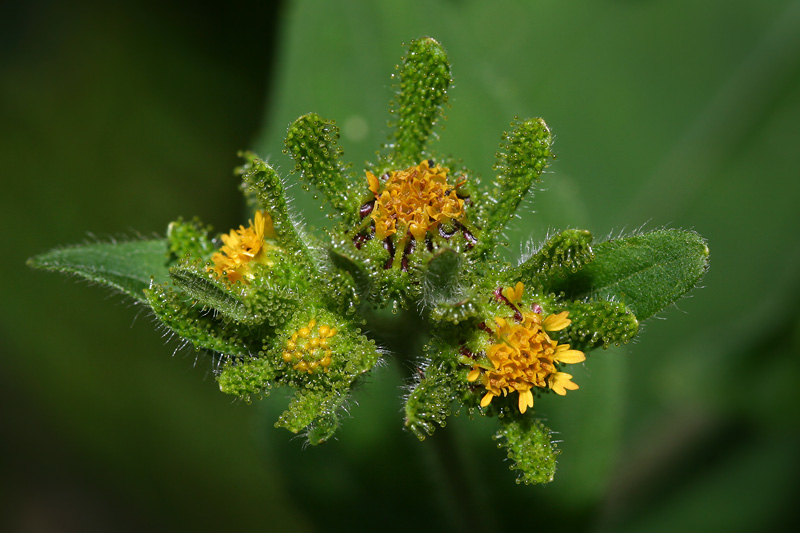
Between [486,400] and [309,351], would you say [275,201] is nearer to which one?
[309,351]

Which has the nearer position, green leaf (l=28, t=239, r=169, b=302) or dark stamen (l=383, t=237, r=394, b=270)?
dark stamen (l=383, t=237, r=394, b=270)

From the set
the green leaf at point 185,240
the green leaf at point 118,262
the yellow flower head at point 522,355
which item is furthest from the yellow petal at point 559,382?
the green leaf at point 118,262

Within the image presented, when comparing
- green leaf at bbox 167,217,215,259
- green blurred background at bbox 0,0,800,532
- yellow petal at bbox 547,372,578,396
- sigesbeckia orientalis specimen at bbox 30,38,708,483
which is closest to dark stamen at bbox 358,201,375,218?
sigesbeckia orientalis specimen at bbox 30,38,708,483

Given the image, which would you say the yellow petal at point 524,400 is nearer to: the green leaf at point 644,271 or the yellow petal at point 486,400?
the yellow petal at point 486,400

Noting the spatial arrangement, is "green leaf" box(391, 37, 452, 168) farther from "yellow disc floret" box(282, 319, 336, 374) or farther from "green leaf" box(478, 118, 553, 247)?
"yellow disc floret" box(282, 319, 336, 374)

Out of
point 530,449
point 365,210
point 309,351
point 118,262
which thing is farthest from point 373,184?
point 118,262
